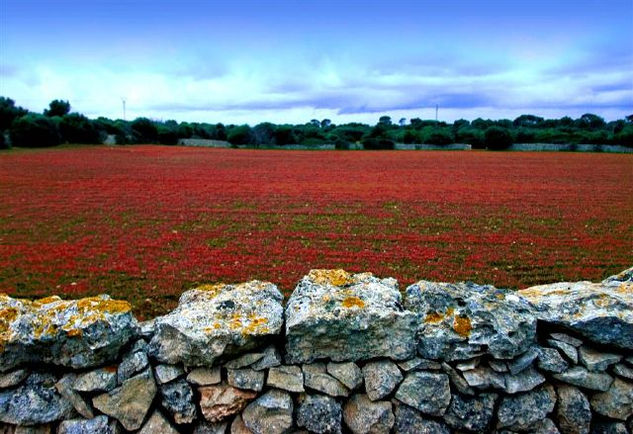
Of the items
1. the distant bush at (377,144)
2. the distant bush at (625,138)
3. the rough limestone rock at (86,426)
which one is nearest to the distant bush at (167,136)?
the distant bush at (377,144)

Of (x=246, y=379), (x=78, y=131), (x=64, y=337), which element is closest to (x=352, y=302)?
(x=246, y=379)

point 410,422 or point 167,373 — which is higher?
point 167,373

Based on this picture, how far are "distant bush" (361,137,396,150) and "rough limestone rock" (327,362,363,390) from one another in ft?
266

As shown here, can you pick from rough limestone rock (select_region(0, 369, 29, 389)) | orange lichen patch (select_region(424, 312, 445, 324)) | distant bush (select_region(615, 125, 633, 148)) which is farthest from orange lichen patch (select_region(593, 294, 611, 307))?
distant bush (select_region(615, 125, 633, 148))

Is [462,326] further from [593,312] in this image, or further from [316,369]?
[316,369]

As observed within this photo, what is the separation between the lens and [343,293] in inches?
144

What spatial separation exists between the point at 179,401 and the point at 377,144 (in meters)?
81.8

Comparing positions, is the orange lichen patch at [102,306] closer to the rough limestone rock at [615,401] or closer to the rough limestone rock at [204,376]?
the rough limestone rock at [204,376]

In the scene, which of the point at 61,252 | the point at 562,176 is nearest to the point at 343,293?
the point at 61,252

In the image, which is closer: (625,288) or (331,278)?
(331,278)

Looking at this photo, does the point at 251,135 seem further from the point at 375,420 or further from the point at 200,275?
the point at 375,420

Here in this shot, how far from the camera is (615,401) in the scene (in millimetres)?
3438

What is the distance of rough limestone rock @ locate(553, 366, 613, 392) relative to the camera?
3406 mm

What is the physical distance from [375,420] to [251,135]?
86.2m
